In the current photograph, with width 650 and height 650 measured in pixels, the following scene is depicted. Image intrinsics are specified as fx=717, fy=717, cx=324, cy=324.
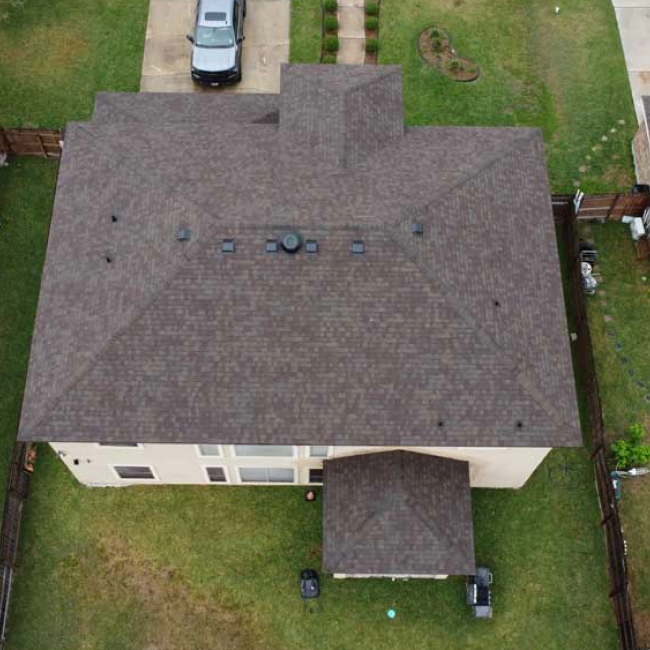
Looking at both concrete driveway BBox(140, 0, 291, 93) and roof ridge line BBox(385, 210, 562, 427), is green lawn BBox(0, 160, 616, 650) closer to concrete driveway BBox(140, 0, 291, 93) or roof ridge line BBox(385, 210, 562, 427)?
roof ridge line BBox(385, 210, 562, 427)

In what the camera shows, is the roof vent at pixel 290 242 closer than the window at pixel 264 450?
Yes

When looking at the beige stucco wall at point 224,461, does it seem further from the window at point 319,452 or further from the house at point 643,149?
the house at point 643,149

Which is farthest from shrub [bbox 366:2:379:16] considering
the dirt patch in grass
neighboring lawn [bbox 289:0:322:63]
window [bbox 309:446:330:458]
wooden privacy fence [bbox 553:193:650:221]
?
the dirt patch in grass

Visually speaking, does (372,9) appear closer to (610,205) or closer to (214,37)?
(214,37)

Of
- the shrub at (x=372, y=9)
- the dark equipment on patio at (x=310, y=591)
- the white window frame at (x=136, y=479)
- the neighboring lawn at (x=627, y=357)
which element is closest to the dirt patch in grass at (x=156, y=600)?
the dark equipment on patio at (x=310, y=591)

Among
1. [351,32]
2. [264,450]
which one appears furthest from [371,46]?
[264,450]
